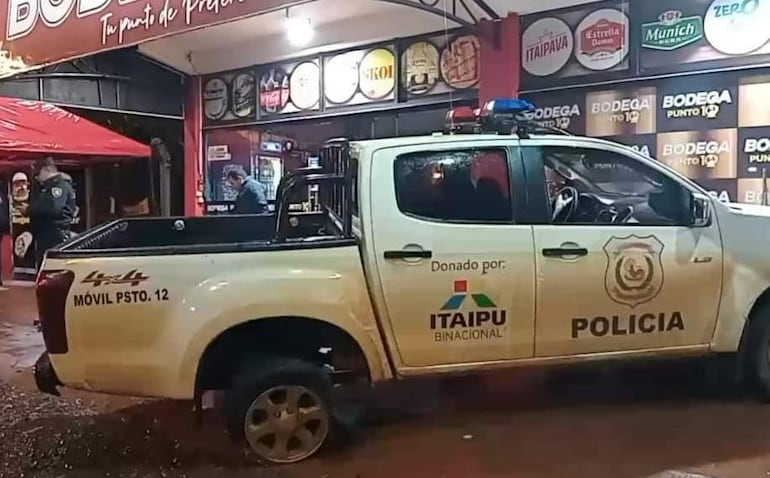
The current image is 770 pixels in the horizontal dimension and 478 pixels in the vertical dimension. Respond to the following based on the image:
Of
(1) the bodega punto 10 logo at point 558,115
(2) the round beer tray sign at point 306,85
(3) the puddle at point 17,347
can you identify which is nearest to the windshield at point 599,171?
(1) the bodega punto 10 logo at point 558,115

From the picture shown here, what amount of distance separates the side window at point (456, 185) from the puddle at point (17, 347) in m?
3.84

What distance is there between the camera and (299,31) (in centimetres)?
1146

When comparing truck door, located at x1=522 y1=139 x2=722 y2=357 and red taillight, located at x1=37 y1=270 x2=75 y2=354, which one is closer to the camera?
red taillight, located at x1=37 y1=270 x2=75 y2=354

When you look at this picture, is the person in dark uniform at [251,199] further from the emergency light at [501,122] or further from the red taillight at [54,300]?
the red taillight at [54,300]

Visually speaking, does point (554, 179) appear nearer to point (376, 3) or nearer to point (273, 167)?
point (376, 3)

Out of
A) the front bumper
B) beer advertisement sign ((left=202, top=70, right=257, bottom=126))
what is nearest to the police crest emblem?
the front bumper

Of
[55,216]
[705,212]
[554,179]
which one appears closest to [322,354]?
[554,179]

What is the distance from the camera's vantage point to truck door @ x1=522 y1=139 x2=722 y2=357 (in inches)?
173

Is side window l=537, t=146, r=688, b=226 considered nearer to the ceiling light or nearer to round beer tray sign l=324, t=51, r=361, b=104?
round beer tray sign l=324, t=51, r=361, b=104

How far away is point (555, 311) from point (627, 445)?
79 cm

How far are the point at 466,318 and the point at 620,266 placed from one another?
3.09 ft

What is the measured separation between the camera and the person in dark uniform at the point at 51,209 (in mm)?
9281

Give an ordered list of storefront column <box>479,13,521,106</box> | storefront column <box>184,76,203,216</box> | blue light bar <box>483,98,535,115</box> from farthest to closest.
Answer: storefront column <box>184,76,203,216</box>
storefront column <box>479,13,521,106</box>
blue light bar <box>483,98,535,115</box>

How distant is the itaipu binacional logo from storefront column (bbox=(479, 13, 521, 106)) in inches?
228
